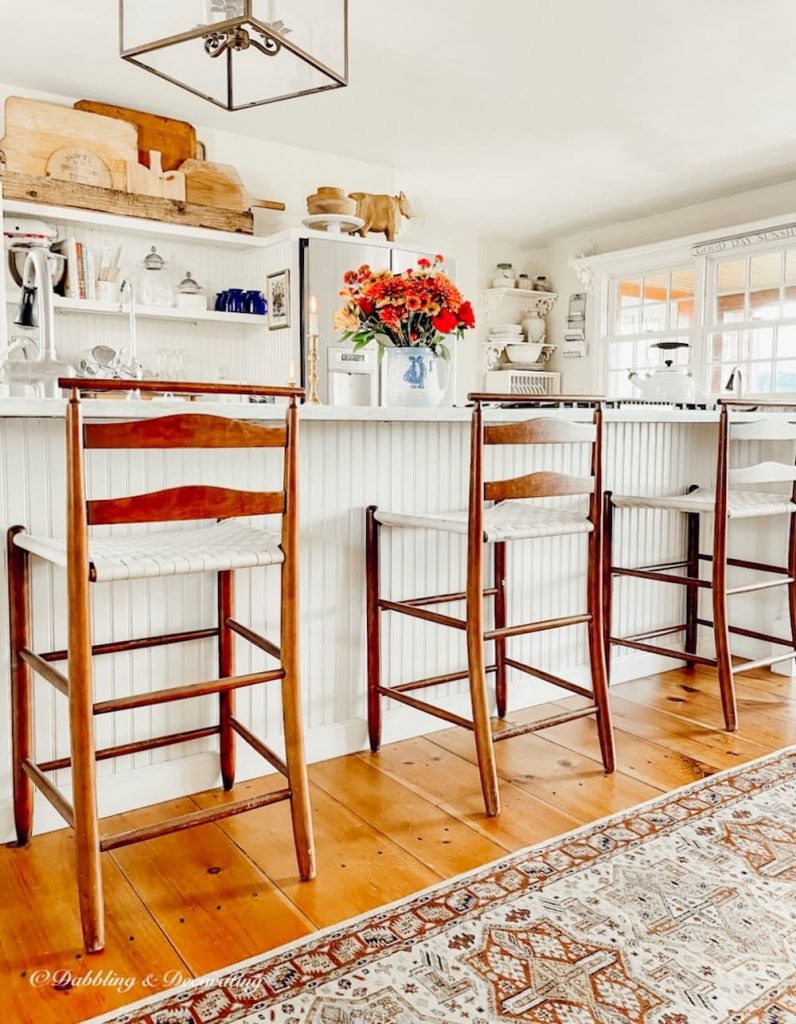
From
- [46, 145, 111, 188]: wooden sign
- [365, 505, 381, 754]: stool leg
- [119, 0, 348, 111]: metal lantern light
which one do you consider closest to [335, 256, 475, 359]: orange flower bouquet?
[365, 505, 381, 754]: stool leg

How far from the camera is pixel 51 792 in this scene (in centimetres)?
158

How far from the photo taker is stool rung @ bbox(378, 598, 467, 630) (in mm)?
2021

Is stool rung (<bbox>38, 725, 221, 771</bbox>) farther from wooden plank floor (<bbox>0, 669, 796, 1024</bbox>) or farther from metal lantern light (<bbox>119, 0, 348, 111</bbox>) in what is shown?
metal lantern light (<bbox>119, 0, 348, 111</bbox>)

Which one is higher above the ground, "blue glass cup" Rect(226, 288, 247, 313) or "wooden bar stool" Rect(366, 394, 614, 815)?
"blue glass cup" Rect(226, 288, 247, 313)

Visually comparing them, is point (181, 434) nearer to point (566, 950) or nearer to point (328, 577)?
point (328, 577)

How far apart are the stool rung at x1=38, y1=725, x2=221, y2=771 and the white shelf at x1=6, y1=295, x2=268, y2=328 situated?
261 cm

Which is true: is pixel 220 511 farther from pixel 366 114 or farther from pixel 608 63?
pixel 366 114

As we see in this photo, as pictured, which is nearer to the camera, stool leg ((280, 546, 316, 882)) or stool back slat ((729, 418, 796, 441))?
stool leg ((280, 546, 316, 882))

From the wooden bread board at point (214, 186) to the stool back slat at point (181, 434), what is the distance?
125 inches

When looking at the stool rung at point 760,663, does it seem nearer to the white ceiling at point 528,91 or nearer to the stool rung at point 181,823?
the stool rung at point 181,823

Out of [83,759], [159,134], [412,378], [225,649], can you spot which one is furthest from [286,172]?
[83,759]

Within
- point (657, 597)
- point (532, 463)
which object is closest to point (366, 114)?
point (532, 463)

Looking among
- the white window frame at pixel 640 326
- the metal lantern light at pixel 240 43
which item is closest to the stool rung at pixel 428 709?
the metal lantern light at pixel 240 43

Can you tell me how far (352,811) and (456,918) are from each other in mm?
521
